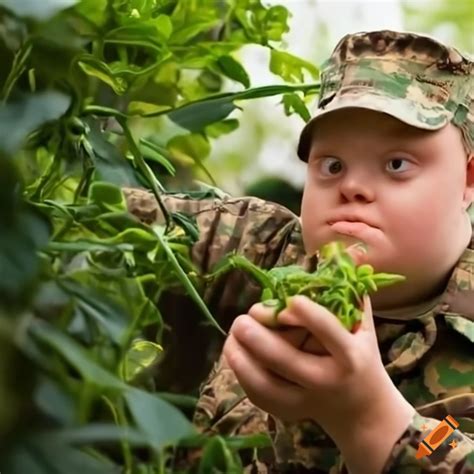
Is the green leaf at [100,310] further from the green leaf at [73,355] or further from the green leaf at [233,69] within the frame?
the green leaf at [233,69]

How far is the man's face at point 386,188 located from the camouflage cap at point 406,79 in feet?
0.04

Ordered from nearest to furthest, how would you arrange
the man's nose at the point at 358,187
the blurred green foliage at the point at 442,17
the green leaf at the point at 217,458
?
1. the green leaf at the point at 217,458
2. the man's nose at the point at 358,187
3. the blurred green foliage at the point at 442,17

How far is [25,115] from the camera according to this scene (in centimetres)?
34

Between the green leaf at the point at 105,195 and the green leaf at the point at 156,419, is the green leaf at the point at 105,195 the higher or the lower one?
the higher one

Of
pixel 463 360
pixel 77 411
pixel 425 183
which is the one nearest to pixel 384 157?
pixel 425 183

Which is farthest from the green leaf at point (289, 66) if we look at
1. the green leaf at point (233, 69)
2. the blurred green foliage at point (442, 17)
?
the blurred green foliage at point (442, 17)

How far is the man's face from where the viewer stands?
0.64 meters

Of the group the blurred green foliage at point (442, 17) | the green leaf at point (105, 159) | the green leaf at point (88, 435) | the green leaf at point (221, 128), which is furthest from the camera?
the blurred green foliage at point (442, 17)

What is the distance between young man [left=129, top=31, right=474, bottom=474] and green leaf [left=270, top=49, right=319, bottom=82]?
92 mm

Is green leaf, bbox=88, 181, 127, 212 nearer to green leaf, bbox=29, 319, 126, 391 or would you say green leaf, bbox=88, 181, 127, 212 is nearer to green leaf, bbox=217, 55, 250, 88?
green leaf, bbox=29, 319, 126, 391

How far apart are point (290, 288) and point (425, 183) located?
212 mm

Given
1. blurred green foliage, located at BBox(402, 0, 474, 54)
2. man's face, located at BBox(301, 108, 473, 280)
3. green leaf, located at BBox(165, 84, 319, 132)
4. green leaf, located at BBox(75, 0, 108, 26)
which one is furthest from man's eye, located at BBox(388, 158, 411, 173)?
blurred green foliage, located at BBox(402, 0, 474, 54)

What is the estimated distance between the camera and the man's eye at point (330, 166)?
0.67 metres

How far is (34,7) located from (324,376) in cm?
26
